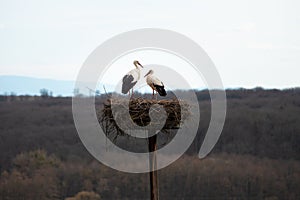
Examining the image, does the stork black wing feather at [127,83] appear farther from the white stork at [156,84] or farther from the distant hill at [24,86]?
the distant hill at [24,86]

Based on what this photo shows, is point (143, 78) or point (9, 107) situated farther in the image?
point (9, 107)

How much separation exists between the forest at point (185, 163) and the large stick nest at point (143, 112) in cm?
4013

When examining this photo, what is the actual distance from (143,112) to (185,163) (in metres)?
61.3

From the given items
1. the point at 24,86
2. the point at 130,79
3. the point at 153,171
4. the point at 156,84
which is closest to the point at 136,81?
the point at 130,79

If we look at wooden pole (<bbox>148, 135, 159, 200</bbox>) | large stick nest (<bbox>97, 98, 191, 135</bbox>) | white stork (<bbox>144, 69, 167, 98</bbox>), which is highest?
white stork (<bbox>144, 69, 167, 98</bbox>)

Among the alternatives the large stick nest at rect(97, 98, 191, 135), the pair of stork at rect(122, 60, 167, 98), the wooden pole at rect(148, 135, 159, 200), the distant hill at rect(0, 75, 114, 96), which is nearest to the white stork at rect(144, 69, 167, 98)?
the pair of stork at rect(122, 60, 167, 98)

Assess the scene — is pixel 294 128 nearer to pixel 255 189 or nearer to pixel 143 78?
pixel 255 189

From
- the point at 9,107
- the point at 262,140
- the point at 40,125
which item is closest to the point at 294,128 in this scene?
the point at 262,140

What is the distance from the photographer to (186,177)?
238 feet

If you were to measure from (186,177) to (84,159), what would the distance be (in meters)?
16.2

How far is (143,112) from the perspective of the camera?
1442cm

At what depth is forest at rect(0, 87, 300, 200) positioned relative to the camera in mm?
71625

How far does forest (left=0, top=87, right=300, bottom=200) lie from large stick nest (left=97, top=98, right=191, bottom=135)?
40131 millimetres

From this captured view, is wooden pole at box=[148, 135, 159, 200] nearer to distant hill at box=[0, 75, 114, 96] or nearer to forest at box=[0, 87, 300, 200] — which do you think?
forest at box=[0, 87, 300, 200]
